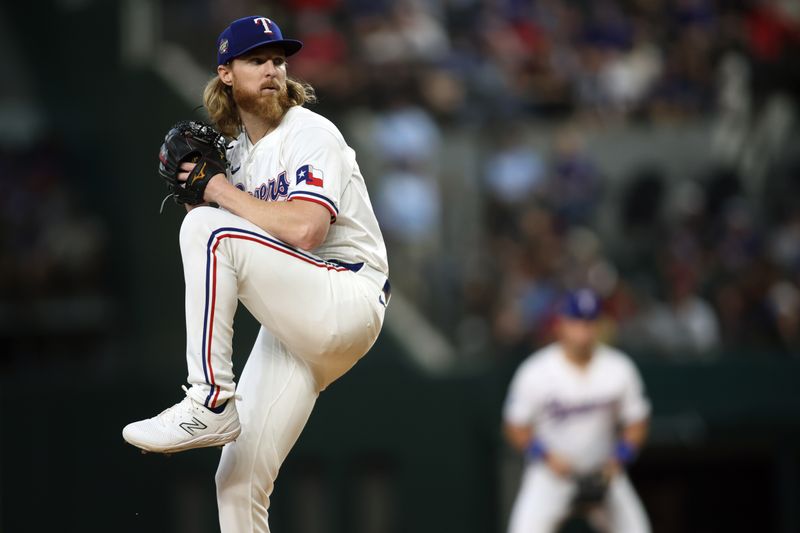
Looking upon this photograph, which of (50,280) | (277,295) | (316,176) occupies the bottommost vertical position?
(277,295)

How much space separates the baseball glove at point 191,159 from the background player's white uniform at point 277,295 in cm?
14

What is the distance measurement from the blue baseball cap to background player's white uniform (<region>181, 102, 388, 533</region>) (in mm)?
320

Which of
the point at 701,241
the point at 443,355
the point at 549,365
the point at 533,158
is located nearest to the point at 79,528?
the point at 443,355

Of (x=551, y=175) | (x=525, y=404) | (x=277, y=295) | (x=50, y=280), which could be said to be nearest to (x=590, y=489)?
(x=525, y=404)

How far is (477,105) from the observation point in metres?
11.1

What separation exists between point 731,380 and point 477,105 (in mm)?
3207

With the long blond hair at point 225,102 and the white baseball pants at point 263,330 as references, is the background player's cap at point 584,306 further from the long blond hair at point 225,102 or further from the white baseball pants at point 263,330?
the long blond hair at point 225,102

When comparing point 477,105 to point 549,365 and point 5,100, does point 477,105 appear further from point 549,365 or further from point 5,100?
point 5,100

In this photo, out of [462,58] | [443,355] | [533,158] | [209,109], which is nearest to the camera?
[209,109]

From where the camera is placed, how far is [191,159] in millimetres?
4793

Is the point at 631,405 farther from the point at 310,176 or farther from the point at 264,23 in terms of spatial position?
the point at 264,23

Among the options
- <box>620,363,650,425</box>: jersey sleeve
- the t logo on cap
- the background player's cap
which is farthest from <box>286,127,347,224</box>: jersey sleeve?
<box>620,363,650,425</box>: jersey sleeve

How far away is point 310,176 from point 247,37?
1.93 ft

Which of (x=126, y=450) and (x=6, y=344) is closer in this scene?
(x=126, y=450)
